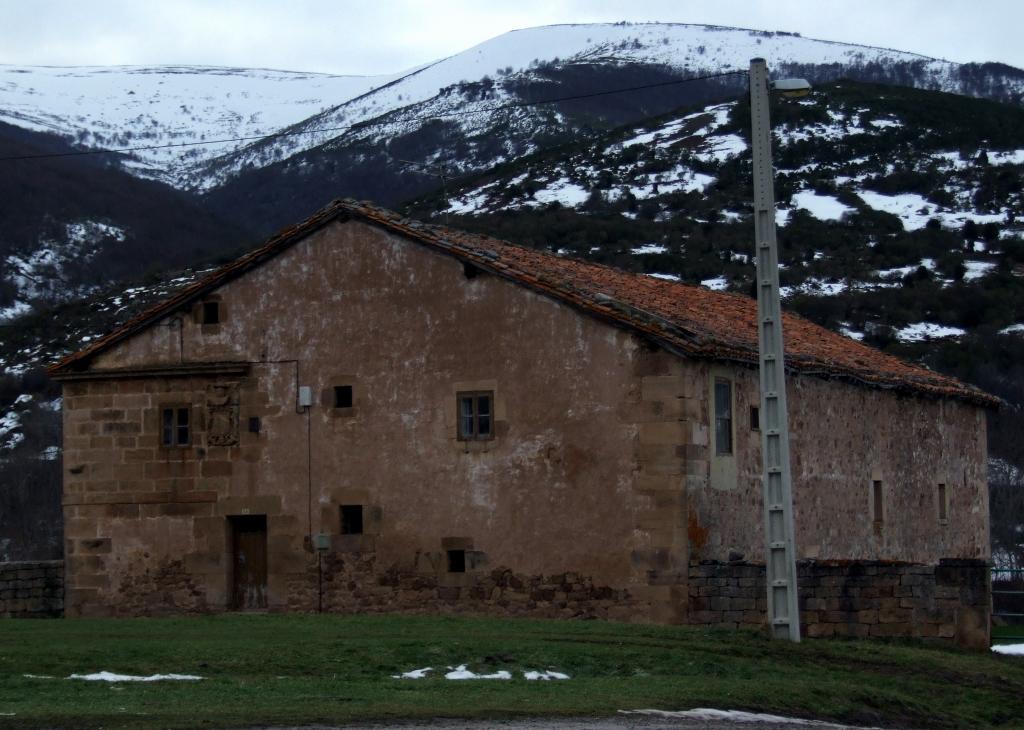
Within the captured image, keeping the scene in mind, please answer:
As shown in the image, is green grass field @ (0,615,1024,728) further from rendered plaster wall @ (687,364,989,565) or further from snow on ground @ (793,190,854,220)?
snow on ground @ (793,190,854,220)

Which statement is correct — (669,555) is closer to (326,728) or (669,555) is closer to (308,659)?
(308,659)

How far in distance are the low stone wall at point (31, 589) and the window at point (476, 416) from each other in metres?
7.18

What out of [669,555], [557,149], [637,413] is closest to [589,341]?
[637,413]

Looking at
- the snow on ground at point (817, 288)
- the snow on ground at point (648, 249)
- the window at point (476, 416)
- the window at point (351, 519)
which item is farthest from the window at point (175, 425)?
the snow on ground at point (648, 249)

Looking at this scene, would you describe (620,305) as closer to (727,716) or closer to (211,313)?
(211,313)

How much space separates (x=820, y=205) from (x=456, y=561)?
2664 inches

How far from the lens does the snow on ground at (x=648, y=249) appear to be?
268ft

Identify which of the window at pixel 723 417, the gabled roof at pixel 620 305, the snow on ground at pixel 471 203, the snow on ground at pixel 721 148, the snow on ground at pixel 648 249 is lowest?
the window at pixel 723 417

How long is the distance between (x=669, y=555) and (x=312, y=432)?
621 cm

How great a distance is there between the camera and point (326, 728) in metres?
14.9

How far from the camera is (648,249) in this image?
83000 millimetres

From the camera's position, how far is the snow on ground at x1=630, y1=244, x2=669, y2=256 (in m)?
81.8

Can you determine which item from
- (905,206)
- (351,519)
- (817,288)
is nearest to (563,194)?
(905,206)

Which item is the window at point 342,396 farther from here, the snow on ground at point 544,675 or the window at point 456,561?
the snow on ground at point 544,675
